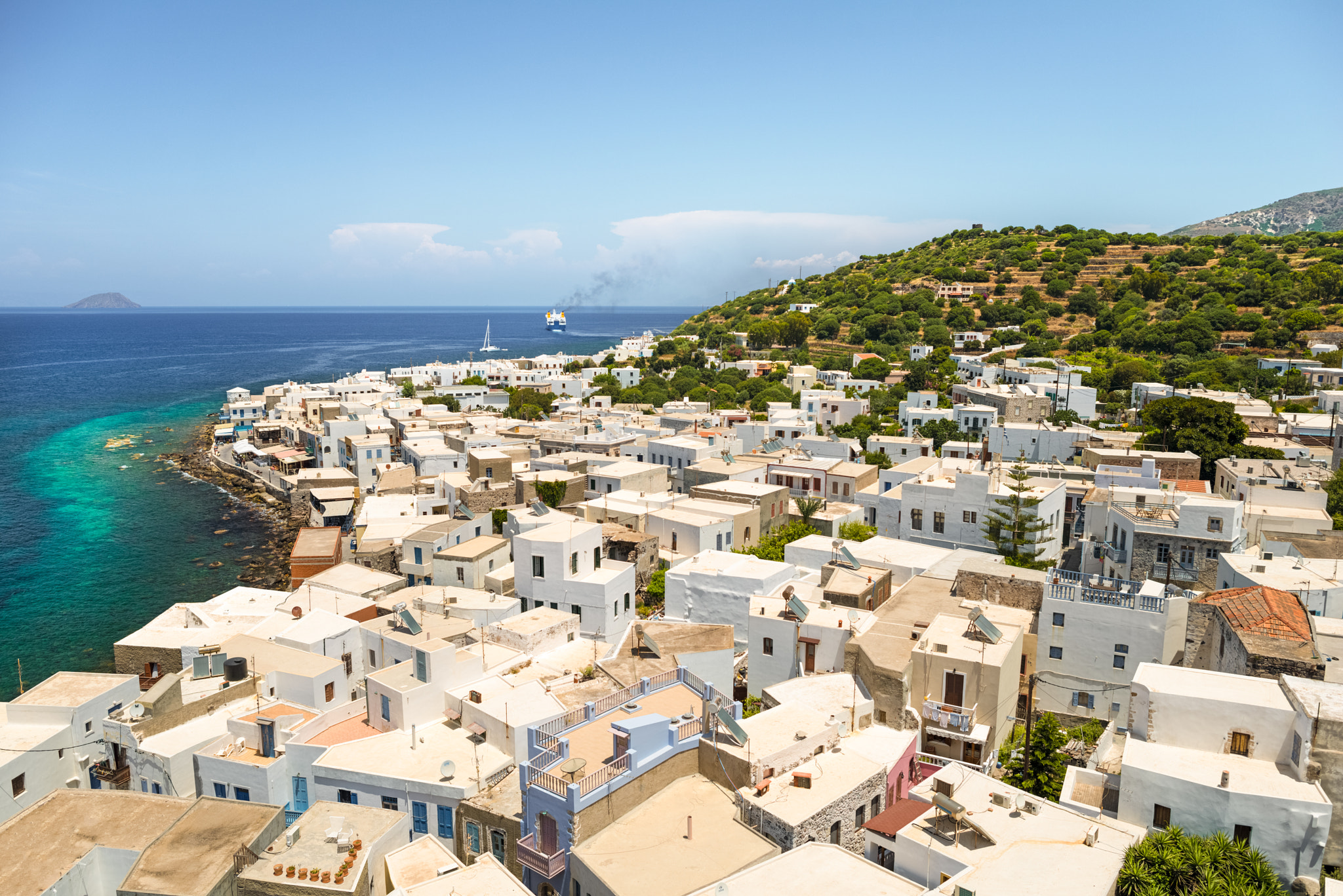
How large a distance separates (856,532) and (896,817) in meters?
22.4

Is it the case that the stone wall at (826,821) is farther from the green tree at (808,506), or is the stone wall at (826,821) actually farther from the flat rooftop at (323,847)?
the green tree at (808,506)

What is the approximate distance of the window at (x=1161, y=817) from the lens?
529 inches

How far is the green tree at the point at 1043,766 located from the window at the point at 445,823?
11324mm

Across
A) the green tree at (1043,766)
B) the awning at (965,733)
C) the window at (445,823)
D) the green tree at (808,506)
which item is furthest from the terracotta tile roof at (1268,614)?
the green tree at (808,506)

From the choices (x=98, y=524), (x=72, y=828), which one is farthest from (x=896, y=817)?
(x=98, y=524)

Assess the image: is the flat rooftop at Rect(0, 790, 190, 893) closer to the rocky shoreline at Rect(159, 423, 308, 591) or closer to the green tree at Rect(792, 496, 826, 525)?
the rocky shoreline at Rect(159, 423, 308, 591)

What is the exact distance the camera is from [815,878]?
11.2 meters

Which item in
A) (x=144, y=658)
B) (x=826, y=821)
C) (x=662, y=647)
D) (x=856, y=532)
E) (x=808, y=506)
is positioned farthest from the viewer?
(x=808, y=506)

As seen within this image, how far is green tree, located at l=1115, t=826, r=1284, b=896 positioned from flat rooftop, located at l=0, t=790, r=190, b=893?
16011mm

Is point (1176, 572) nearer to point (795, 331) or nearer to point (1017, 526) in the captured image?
point (1017, 526)

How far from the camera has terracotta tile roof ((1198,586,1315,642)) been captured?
17000 millimetres

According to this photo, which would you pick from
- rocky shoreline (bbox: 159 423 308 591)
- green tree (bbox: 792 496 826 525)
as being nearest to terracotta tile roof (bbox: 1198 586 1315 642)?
green tree (bbox: 792 496 826 525)

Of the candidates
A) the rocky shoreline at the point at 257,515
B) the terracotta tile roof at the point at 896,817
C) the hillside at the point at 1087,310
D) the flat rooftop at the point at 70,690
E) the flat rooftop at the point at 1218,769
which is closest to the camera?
the flat rooftop at the point at 1218,769

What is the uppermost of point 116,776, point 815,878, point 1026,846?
point 815,878
